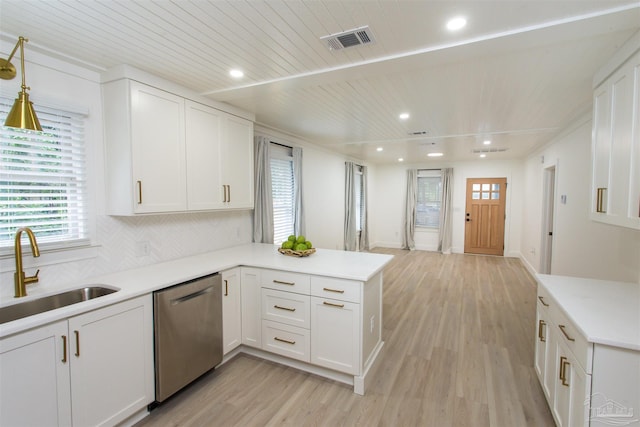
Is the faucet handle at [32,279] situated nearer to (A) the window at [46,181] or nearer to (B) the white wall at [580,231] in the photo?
(A) the window at [46,181]

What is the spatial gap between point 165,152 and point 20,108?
0.91 m

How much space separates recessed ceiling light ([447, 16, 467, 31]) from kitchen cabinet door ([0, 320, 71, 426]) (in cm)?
268

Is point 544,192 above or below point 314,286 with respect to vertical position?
above

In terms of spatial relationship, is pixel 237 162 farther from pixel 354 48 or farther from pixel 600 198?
pixel 600 198

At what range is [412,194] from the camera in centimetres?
817

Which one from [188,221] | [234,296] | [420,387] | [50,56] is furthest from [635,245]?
[50,56]

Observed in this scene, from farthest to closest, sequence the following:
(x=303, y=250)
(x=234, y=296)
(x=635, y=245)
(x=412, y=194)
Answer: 1. (x=412, y=194)
2. (x=303, y=250)
3. (x=234, y=296)
4. (x=635, y=245)

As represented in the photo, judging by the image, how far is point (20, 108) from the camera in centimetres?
161

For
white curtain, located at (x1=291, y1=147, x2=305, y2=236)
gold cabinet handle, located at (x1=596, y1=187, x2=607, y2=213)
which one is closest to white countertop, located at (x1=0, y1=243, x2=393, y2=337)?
white curtain, located at (x1=291, y1=147, x2=305, y2=236)

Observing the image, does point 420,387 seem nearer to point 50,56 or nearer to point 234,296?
point 234,296

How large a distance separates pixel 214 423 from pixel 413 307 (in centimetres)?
289

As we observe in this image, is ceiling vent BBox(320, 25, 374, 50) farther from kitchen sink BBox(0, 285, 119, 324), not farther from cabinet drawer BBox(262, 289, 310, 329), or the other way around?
kitchen sink BBox(0, 285, 119, 324)

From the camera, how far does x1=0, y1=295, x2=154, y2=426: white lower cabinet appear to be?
4.66 ft

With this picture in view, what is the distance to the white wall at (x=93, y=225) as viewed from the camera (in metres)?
1.91
